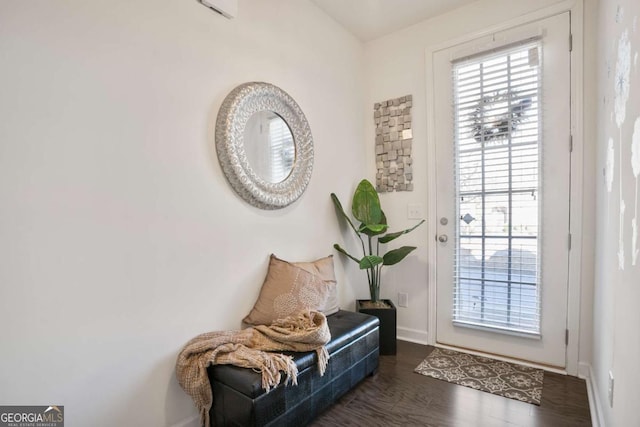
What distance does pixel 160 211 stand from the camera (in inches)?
59.1

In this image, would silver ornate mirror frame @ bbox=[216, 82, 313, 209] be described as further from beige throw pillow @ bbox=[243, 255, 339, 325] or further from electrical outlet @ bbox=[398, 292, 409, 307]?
electrical outlet @ bbox=[398, 292, 409, 307]

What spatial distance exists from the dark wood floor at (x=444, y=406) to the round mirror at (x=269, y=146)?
1.46 m

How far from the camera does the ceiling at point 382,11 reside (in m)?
2.46

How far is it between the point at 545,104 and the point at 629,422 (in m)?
1.97

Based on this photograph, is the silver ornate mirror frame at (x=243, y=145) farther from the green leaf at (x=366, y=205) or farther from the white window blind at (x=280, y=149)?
the green leaf at (x=366, y=205)

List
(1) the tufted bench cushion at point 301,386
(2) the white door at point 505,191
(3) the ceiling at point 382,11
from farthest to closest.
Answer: (3) the ceiling at point 382,11 → (2) the white door at point 505,191 → (1) the tufted bench cushion at point 301,386

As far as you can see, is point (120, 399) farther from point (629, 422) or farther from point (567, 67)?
point (567, 67)

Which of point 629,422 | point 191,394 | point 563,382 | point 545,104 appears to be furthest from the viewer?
point 545,104

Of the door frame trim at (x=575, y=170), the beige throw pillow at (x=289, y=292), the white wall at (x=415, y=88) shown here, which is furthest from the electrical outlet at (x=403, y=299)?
the door frame trim at (x=575, y=170)

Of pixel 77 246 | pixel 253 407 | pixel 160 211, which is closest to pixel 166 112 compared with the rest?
pixel 160 211

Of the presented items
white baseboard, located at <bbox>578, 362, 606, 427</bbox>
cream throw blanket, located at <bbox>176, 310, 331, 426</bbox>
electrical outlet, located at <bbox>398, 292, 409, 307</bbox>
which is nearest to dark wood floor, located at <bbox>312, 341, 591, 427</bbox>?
white baseboard, located at <bbox>578, 362, 606, 427</bbox>

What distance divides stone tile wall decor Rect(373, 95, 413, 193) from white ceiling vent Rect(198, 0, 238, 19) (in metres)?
1.58

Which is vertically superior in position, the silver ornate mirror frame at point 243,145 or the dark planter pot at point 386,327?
the silver ornate mirror frame at point 243,145

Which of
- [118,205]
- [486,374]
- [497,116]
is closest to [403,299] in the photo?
[486,374]
